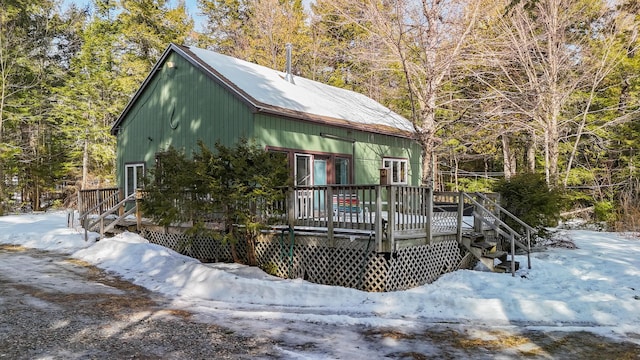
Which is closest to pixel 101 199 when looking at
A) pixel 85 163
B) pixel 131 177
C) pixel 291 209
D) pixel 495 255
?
pixel 131 177

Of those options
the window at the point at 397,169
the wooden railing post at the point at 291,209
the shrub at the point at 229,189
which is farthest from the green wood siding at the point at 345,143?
the wooden railing post at the point at 291,209

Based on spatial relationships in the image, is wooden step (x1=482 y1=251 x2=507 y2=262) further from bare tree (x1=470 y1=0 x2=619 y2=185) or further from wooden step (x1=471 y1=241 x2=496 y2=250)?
bare tree (x1=470 y1=0 x2=619 y2=185)

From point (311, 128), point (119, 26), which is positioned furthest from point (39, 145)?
point (311, 128)

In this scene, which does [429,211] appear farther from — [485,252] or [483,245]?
[485,252]

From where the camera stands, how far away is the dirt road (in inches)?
189

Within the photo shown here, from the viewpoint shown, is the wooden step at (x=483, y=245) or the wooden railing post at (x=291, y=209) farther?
the wooden step at (x=483, y=245)

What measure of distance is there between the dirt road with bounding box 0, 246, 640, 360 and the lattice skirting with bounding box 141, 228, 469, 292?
6.25 feet

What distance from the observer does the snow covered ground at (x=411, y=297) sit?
6.12m

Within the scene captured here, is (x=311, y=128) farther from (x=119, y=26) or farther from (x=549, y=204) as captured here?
(x=119, y=26)

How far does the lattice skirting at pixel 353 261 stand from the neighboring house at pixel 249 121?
12.1 feet

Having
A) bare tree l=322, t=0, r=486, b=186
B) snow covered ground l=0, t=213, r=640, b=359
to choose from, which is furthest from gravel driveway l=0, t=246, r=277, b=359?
bare tree l=322, t=0, r=486, b=186

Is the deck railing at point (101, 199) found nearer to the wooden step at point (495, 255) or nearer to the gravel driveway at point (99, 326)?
the gravel driveway at point (99, 326)

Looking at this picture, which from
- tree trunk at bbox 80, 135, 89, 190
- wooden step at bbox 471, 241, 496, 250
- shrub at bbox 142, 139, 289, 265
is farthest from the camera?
tree trunk at bbox 80, 135, 89, 190

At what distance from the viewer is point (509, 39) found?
16.5m
